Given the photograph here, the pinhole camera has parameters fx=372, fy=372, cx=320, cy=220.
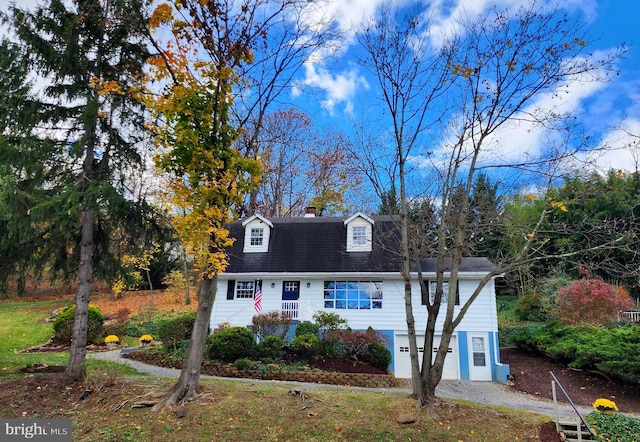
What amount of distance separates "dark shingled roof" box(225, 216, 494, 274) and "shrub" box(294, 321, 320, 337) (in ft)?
7.80

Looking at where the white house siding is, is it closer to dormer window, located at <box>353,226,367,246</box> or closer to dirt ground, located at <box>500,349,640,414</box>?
dirt ground, located at <box>500,349,640,414</box>

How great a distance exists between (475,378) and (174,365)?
1115 cm

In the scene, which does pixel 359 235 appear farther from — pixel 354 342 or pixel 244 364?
pixel 244 364

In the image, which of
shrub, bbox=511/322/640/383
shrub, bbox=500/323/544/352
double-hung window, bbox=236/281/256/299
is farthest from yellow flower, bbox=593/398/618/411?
double-hung window, bbox=236/281/256/299

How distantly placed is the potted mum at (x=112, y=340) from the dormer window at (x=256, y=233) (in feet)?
22.0

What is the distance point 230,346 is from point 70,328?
791 centimetres

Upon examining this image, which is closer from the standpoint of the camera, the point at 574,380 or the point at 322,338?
the point at 574,380

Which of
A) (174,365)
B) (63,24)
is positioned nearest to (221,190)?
(63,24)

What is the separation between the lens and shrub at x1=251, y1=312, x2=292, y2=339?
578 inches

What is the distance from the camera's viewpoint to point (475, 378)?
14.4m

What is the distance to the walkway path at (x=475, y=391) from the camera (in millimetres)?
10572

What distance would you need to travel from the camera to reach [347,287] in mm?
15922

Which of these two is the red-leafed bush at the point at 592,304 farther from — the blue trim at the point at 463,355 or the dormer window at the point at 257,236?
the dormer window at the point at 257,236

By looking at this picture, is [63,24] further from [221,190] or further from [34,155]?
[221,190]
